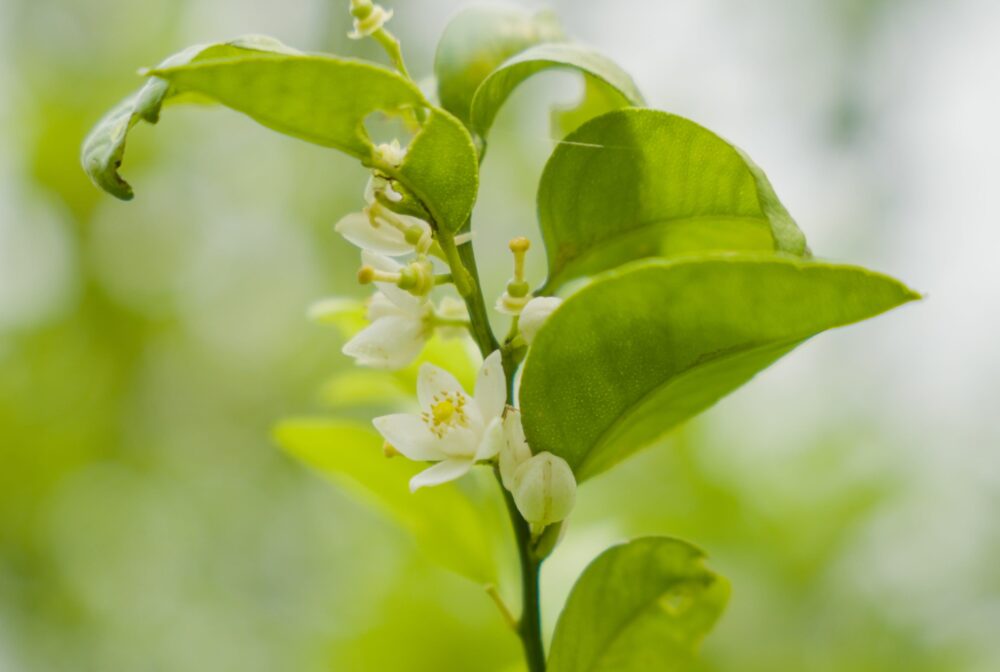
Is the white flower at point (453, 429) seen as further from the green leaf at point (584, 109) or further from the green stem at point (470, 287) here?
the green leaf at point (584, 109)

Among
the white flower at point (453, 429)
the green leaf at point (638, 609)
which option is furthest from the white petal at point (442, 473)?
the green leaf at point (638, 609)

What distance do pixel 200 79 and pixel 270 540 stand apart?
A: 3.26 meters

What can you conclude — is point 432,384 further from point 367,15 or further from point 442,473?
point 367,15

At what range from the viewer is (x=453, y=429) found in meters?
0.66

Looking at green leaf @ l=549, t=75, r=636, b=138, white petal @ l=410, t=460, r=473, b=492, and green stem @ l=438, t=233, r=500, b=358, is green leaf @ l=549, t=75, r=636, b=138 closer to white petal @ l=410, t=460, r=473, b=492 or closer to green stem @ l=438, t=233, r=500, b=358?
green stem @ l=438, t=233, r=500, b=358

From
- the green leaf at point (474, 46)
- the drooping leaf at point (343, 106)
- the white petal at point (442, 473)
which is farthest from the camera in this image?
the green leaf at point (474, 46)

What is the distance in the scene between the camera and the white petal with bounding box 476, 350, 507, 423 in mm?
633

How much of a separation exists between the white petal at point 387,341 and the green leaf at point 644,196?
0.36 feet

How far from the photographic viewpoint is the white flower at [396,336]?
2.28ft

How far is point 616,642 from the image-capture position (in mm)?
693

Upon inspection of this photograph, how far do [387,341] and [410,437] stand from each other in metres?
0.07

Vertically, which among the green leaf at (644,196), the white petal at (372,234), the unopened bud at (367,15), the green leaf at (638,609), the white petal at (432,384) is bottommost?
the green leaf at (638,609)

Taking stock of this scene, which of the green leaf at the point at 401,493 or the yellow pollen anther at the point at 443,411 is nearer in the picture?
the yellow pollen anther at the point at 443,411

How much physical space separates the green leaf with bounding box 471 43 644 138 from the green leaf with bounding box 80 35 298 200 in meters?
0.14
